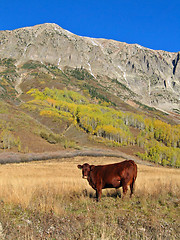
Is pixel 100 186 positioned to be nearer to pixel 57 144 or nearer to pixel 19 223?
pixel 19 223

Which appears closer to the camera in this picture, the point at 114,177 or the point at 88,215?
the point at 88,215

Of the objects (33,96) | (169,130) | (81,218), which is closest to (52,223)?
(81,218)

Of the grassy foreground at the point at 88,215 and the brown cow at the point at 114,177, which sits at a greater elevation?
the brown cow at the point at 114,177

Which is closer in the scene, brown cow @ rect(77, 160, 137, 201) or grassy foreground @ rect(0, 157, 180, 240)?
grassy foreground @ rect(0, 157, 180, 240)

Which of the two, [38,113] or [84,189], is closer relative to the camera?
[84,189]

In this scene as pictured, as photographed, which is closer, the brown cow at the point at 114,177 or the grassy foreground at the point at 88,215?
the grassy foreground at the point at 88,215

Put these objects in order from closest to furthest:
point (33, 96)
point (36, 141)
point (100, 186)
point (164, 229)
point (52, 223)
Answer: point (164, 229) → point (52, 223) → point (100, 186) → point (36, 141) → point (33, 96)

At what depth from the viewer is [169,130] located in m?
143

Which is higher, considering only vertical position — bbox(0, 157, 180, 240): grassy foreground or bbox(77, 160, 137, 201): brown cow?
bbox(77, 160, 137, 201): brown cow

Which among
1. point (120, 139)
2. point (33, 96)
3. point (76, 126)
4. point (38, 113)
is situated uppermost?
point (33, 96)

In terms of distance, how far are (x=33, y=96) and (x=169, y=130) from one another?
367ft

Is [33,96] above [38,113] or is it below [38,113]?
above

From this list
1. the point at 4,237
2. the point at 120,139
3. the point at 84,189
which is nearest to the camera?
the point at 4,237

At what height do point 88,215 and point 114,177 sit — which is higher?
point 114,177
